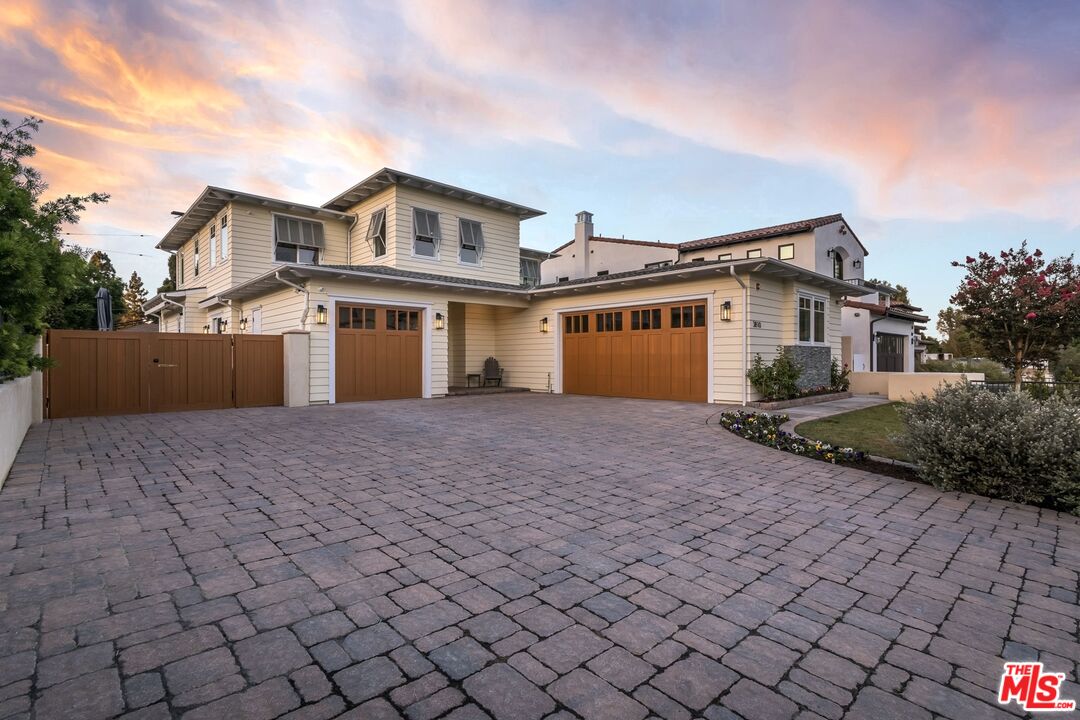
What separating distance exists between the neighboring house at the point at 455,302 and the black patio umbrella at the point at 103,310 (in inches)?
101

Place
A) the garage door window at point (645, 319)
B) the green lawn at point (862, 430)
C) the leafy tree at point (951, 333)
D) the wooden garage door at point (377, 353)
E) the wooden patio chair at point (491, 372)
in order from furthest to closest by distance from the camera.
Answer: the leafy tree at point (951, 333)
the wooden patio chair at point (491, 372)
the garage door window at point (645, 319)
the wooden garage door at point (377, 353)
the green lawn at point (862, 430)

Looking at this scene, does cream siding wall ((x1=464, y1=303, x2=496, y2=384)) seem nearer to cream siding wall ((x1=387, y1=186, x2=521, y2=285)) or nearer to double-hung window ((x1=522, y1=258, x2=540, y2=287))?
cream siding wall ((x1=387, y1=186, x2=521, y2=285))

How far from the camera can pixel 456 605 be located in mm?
2379

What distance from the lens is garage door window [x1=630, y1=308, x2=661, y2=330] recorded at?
12.6 metres

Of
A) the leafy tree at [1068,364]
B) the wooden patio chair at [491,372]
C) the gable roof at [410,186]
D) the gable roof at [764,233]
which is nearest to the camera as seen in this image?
the gable roof at [410,186]

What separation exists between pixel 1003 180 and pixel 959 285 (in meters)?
2.52

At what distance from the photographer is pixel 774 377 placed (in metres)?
11.2

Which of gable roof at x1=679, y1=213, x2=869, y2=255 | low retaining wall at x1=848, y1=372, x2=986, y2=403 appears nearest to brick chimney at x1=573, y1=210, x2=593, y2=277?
gable roof at x1=679, y1=213, x2=869, y2=255

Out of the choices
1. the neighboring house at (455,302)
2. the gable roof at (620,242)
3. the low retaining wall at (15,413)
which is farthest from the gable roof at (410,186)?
the gable roof at (620,242)

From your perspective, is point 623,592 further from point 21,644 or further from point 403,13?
point 403,13

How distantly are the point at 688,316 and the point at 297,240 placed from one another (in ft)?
39.3

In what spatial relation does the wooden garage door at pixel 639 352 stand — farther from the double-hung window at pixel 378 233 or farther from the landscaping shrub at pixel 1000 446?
the landscaping shrub at pixel 1000 446

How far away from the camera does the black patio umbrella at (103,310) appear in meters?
12.9

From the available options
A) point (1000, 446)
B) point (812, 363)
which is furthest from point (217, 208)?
point (1000, 446)
